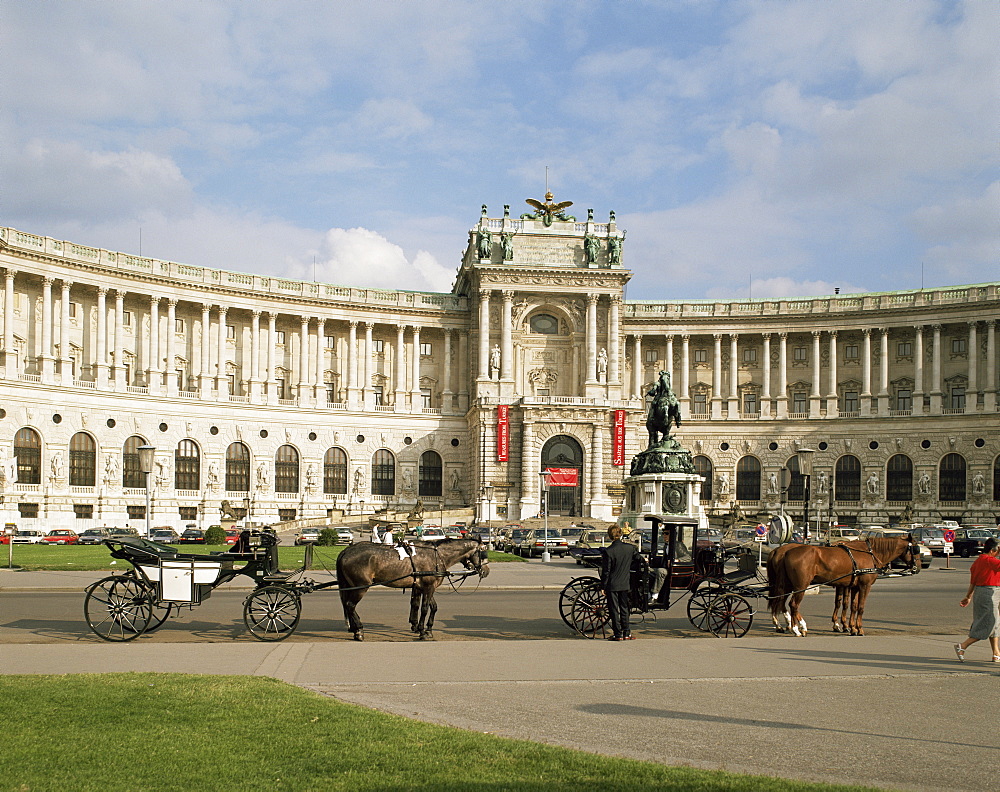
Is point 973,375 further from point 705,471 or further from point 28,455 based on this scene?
point 28,455

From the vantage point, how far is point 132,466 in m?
80.4

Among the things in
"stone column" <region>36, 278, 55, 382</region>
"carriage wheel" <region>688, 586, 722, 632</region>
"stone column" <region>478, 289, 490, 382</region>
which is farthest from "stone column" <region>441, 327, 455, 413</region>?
"carriage wheel" <region>688, 586, 722, 632</region>

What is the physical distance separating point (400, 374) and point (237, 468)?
17.9 m

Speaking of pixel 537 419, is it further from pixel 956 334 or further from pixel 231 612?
pixel 231 612

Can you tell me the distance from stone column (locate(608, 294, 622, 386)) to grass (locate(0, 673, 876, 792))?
79.7m

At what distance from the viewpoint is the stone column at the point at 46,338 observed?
76.4 m

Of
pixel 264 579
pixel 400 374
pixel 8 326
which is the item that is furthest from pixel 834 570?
pixel 400 374

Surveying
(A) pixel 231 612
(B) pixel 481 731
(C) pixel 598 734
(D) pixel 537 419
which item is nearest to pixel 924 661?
(C) pixel 598 734

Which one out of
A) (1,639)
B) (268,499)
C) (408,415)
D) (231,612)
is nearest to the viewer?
(1,639)

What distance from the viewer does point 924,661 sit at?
18.1m

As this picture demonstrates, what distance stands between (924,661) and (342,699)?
10.9 metres

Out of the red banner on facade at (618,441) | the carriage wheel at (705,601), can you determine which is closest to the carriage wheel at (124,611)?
the carriage wheel at (705,601)

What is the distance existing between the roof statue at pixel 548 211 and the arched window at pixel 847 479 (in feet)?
113

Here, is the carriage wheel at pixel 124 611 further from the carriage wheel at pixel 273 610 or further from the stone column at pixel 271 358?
the stone column at pixel 271 358
